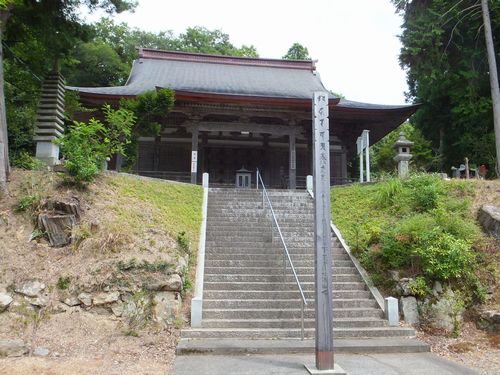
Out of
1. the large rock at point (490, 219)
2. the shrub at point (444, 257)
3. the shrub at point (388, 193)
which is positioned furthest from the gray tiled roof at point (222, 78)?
the shrub at point (444, 257)

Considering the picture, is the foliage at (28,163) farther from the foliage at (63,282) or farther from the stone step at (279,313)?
the stone step at (279,313)

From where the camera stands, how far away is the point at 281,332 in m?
6.36

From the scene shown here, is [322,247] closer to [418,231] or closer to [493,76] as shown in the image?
[418,231]

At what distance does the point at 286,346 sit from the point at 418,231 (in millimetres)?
3606

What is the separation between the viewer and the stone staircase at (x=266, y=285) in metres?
6.51

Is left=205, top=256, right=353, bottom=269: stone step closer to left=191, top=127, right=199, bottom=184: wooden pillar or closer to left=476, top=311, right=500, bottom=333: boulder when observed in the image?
left=476, top=311, right=500, bottom=333: boulder

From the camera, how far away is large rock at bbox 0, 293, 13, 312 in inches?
237

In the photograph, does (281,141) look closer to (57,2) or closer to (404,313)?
(57,2)

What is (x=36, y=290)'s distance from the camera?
6.34m

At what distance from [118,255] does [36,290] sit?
139 centimetres

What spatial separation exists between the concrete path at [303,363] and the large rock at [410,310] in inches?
40.2

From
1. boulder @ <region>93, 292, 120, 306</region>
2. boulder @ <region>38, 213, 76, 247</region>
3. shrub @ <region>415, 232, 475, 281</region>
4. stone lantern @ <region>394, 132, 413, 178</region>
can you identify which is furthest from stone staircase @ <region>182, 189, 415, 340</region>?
stone lantern @ <region>394, 132, 413, 178</region>

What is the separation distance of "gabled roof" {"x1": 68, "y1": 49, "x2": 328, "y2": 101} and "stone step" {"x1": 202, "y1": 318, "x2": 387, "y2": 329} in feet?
40.4

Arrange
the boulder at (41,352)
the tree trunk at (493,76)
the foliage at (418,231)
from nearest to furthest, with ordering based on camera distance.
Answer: the boulder at (41,352)
the foliage at (418,231)
the tree trunk at (493,76)
